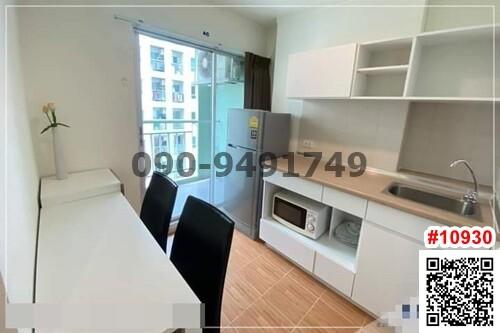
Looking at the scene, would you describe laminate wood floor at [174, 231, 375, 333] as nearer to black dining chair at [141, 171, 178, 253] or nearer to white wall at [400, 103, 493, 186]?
black dining chair at [141, 171, 178, 253]

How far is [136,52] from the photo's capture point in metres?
1.96

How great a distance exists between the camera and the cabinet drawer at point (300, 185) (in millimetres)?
1803

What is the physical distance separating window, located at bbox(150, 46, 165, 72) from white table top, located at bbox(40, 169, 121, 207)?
1207 millimetres

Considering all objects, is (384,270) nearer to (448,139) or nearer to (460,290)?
(460,290)

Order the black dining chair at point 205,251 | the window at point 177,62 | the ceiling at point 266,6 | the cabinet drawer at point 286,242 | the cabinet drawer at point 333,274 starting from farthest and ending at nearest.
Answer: the window at point 177,62
the ceiling at point 266,6
the cabinet drawer at point 286,242
the cabinet drawer at point 333,274
the black dining chair at point 205,251

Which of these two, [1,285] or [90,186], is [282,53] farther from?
[1,285]

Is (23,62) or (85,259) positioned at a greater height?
(23,62)

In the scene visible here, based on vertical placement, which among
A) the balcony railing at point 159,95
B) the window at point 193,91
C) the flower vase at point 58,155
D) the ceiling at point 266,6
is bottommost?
the flower vase at point 58,155

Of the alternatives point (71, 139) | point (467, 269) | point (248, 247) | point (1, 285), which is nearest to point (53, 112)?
point (71, 139)

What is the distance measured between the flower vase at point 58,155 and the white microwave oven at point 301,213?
173 centimetres

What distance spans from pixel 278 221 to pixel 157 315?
1600mm

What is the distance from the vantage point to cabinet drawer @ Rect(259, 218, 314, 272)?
1.91m

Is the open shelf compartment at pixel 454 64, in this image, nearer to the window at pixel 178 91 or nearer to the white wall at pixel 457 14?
the white wall at pixel 457 14

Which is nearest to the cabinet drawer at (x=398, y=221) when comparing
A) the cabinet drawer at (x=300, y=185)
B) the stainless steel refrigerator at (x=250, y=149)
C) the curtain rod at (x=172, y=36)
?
the cabinet drawer at (x=300, y=185)
